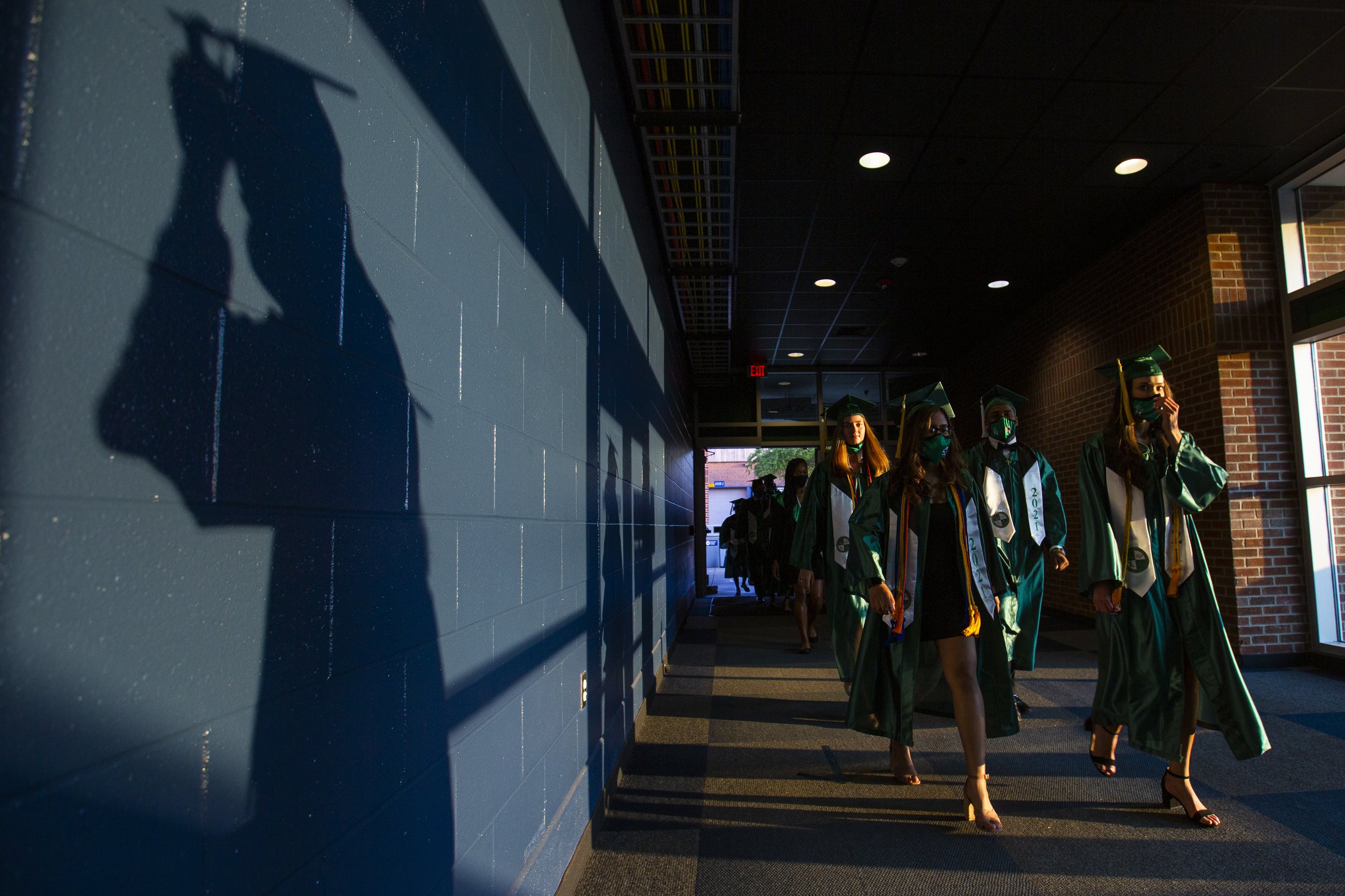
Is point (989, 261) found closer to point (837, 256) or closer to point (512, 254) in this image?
point (837, 256)

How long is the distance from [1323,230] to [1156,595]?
13.6 ft

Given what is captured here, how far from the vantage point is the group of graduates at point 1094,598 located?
2.59 meters

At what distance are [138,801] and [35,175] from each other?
1.49 feet

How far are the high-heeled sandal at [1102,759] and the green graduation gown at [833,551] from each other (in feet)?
3.53

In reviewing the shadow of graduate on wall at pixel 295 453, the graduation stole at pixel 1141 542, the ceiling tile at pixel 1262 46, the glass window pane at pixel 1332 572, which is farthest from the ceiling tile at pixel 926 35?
the glass window pane at pixel 1332 572

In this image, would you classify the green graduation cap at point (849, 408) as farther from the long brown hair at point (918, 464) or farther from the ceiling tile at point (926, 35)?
the ceiling tile at point (926, 35)

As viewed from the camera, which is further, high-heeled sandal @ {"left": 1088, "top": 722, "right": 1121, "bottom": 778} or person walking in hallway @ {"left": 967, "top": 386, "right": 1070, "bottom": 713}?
person walking in hallway @ {"left": 967, "top": 386, "right": 1070, "bottom": 713}

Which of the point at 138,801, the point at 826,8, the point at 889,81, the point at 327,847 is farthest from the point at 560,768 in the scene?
the point at 889,81

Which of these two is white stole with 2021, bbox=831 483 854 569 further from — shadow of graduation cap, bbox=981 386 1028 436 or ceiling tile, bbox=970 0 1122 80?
ceiling tile, bbox=970 0 1122 80

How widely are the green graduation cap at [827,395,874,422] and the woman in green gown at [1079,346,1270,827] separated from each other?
3.67 feet

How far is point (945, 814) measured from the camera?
265 centimetres

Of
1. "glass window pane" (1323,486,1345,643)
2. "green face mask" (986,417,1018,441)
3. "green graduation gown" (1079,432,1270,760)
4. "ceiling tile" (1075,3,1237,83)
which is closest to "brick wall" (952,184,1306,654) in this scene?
"glass window pane" (1323,486,1345,643)

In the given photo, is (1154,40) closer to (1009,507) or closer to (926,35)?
(926,35)

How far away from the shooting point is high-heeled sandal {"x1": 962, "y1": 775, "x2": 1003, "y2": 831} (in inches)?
98.1
